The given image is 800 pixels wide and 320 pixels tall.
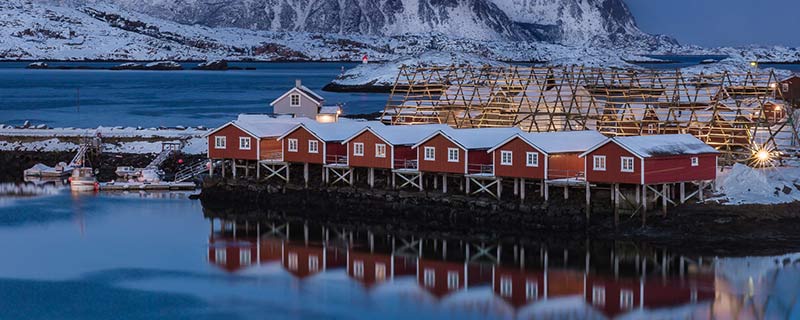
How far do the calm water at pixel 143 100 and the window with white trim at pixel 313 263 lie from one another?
44.9 meters

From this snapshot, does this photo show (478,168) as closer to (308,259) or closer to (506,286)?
(308,259)

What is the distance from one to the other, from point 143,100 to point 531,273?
85.2 metres

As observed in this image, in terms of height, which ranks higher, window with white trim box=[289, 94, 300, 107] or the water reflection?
window with white trim box=[289, 94, 300, 107]

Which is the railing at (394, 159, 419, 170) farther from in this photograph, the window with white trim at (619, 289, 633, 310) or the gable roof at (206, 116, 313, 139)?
the window with white trim at (619, 289, 633, 310)

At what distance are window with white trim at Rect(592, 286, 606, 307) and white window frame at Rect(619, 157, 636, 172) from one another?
6875mm

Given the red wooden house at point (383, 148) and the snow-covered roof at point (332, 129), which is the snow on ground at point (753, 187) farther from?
the snow-covered roof at point (332, 129)

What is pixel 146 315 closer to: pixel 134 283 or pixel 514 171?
pixel 134 283

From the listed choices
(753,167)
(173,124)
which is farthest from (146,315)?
(173,124)

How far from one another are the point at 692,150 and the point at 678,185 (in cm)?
160

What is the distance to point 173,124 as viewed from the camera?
86.4m

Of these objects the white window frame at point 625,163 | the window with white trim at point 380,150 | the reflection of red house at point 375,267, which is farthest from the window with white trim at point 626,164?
the window with white trim at point 380,150

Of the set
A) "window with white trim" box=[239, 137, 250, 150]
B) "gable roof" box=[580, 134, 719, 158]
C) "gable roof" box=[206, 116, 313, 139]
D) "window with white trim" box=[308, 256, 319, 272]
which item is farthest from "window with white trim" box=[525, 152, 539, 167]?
"window with white trim" box=[239, 137, 250, 150]

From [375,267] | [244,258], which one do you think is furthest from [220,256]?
[375,267]

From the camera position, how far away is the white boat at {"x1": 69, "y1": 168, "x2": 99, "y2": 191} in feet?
184
